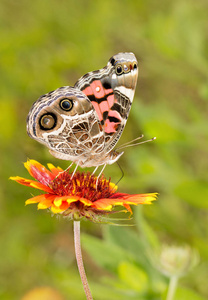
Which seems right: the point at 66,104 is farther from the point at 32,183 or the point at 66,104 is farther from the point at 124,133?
the point at 124,133

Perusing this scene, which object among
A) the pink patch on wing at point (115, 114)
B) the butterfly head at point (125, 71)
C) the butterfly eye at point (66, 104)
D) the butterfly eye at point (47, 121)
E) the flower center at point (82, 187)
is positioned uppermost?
the butterfly head at point (125, 71)

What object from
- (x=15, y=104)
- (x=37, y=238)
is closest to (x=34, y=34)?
(x=15, y=104)

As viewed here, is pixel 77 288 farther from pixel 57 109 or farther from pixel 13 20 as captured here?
pixel 13 20

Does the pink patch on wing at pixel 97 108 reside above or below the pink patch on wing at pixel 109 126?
above

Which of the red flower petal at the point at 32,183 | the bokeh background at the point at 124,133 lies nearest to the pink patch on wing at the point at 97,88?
the red flower petal at the point at 32,183

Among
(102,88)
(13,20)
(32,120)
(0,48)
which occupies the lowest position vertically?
(32,120)

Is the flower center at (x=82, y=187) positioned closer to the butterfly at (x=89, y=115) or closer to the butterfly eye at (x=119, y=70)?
the butterfly at (x=89, y=115)

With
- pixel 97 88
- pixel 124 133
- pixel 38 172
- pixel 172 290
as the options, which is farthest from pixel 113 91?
pixel 124 133
